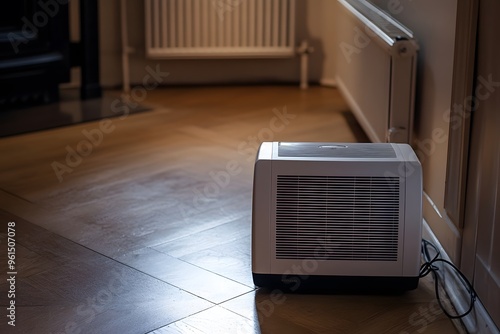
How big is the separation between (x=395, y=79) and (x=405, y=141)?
19 centimetres

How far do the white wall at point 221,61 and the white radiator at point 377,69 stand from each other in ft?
1.66

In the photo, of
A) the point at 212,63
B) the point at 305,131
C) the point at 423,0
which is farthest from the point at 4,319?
the point at 212,63

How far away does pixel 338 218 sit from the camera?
1908 millimetres

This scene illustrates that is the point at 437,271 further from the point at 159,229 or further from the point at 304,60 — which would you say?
the point at 304,60

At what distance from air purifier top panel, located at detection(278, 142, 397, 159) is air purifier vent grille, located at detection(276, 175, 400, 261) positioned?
2.8 inches

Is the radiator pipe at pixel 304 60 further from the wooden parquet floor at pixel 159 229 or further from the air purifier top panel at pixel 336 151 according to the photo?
the air purifier top panel at pixel 336 151

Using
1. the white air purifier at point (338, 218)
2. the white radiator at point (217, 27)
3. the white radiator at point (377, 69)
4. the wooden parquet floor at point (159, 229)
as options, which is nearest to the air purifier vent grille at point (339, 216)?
the white air purifier at point (338, 218)

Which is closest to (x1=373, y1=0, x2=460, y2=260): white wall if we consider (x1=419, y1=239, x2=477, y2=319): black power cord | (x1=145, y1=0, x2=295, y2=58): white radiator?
(x1=419, y1=239, x2=477, y2=319): black power cord

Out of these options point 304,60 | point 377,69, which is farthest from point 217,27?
point 377,69

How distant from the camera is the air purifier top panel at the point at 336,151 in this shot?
195 cm

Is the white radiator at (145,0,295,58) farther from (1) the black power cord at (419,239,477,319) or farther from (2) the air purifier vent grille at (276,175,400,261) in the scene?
(2) the air purifier vent grille at (276,175,400,261)

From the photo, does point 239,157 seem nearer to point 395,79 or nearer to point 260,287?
point 395,79

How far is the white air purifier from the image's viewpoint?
6.22 ft

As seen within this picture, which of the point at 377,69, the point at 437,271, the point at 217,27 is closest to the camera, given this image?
the point at 437,271
